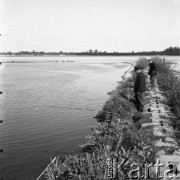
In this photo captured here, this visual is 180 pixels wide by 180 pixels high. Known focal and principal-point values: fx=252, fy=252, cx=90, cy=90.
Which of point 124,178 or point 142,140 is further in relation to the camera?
point 142,140

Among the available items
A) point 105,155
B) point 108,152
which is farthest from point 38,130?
point 105,155

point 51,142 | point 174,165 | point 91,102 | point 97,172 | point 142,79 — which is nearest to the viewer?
point 97,172

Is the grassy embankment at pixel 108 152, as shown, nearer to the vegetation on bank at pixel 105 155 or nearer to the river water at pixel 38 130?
the vegetation on bank at pixel 105 155

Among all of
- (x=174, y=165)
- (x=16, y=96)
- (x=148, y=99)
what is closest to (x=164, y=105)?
(x=148, y=99)

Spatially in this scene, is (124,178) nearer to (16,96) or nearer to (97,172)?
(97,172)

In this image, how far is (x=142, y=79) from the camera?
10570mm

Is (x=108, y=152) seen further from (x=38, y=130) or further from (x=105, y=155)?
(x=38, y=130)

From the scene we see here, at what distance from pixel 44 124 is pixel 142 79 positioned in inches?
193

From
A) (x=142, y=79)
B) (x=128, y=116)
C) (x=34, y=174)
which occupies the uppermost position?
(x=142, y=79)

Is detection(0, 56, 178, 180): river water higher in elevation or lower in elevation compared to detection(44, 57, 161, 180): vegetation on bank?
lower

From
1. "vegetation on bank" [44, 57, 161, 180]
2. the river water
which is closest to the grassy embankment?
"vegetation on bank" [44, 57, 161, 180]

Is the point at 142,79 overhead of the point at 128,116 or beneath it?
overhead

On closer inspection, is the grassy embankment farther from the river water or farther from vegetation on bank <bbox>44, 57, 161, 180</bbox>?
the river water

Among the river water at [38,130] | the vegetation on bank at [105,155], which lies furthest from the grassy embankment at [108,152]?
the river water at [38,130]
